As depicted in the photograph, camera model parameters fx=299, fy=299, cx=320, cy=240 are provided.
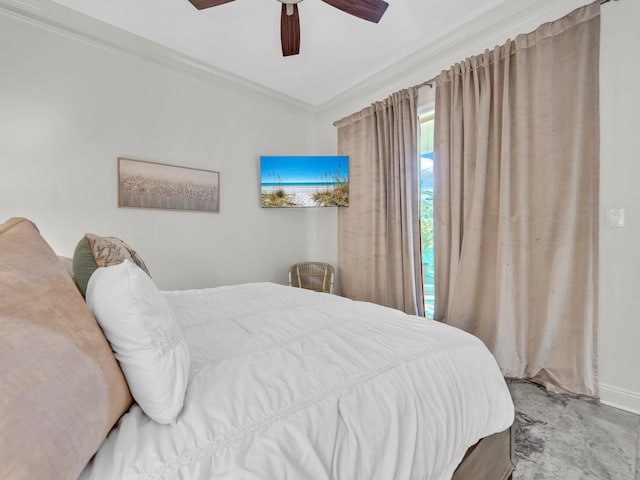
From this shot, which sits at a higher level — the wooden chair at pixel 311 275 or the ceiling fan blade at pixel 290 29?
the ceiling fan blade at pixel 290 29

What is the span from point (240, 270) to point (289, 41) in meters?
2.29

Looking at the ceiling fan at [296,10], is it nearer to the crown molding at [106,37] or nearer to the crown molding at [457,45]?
the crown molding at [457,45]

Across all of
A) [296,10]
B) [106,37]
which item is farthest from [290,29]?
[106,37]

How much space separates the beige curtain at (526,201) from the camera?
193 centimetres

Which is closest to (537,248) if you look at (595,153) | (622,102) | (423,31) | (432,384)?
(595,153)

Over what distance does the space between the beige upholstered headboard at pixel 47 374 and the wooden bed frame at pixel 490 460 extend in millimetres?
1008

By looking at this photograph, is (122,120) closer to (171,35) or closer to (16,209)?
(171,35)

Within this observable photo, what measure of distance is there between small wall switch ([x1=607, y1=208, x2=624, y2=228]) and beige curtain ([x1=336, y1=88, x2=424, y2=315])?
138 centimetres

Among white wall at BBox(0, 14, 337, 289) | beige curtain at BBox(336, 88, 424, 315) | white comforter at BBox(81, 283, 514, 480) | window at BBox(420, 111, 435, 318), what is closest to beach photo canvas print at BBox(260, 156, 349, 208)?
beige curtain at BBox(336, 88, 424, 315)

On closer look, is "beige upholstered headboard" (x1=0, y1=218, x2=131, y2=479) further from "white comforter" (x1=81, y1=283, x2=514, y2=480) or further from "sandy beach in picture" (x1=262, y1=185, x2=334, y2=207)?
"sandy beach in picture" (x1=262, y1=185, x2=334, y2=207)

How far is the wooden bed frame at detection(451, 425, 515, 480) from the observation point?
0.98 meters

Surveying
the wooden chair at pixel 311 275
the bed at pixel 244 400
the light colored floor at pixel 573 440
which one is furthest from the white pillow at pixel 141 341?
the wooden chair at pixel 311 275

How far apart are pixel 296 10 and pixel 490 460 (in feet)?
8.56

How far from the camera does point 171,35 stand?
2.62 metres
